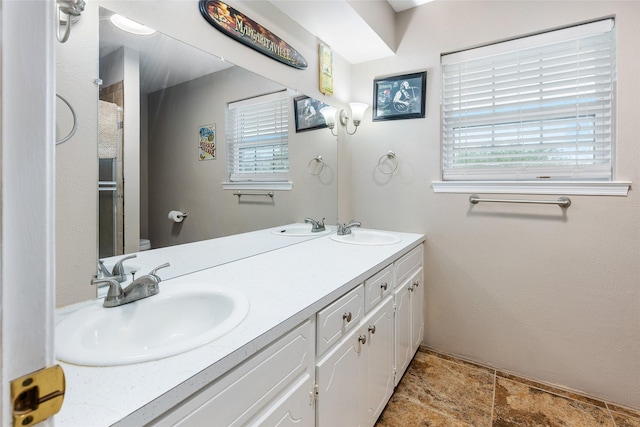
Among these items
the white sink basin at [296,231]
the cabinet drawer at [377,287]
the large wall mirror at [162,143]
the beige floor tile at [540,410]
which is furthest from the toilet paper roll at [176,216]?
the beige floor tile at [540,410]

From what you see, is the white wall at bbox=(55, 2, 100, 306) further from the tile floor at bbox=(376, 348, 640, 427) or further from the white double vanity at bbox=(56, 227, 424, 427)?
the tile floor at bbox=(376, 348, 640, 427)

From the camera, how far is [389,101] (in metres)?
2.28

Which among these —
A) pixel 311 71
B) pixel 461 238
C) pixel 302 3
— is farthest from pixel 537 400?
pixel 302 3

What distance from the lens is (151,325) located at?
36.9 inches

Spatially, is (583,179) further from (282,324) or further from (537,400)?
(282,324)

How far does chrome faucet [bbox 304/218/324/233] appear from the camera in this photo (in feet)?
6.90

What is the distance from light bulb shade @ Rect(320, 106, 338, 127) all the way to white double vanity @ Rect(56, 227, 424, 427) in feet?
2.88

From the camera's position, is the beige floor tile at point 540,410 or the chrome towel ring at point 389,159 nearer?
the beige floor tile at point 540,410

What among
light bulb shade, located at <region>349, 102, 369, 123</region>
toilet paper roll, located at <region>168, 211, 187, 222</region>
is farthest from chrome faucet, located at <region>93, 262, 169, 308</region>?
light bulb shade, located at <region>349, 102, 369, 123</region>

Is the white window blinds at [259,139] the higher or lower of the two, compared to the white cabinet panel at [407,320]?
higher

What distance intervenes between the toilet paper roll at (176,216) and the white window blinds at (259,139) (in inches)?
12.5

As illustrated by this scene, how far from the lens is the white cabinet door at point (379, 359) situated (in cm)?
136

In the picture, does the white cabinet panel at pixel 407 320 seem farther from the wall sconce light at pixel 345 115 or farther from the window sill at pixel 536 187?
the wall sconce light at pixel 345 115

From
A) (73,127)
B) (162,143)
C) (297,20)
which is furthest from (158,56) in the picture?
(297,20)
